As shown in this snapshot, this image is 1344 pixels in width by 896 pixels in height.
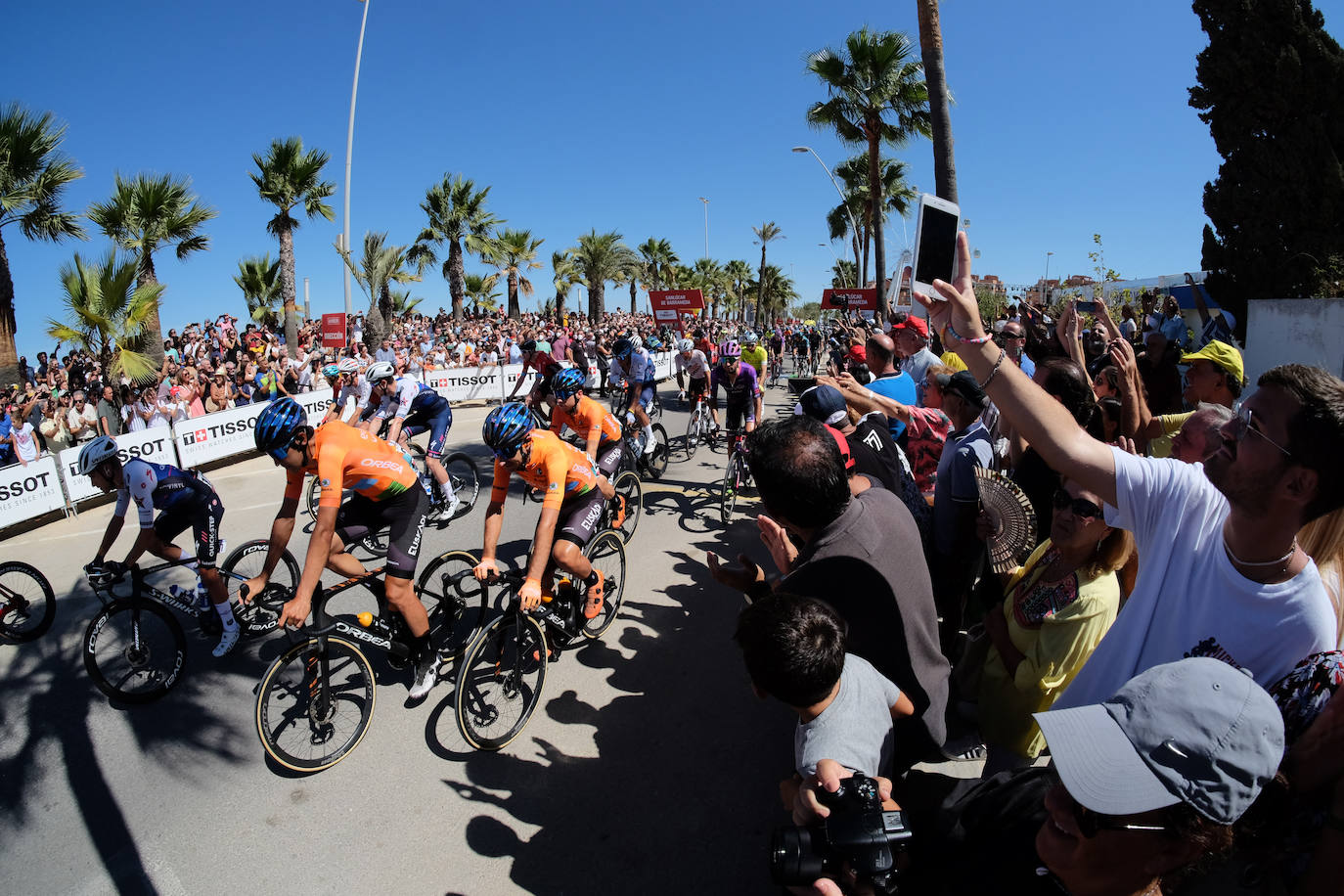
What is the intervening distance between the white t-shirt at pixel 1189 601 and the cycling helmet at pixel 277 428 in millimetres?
4211

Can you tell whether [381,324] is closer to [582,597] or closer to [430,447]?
[430,447]

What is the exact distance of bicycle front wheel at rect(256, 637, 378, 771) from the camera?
361 cm

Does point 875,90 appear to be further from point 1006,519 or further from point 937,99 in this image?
point 1006,519

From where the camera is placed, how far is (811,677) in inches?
68.2

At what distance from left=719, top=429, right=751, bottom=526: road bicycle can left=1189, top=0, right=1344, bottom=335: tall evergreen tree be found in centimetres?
1245

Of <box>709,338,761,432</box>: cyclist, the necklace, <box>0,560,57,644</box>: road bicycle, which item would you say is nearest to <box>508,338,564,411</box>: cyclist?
<box>709,338,761,432</box>: cyclist

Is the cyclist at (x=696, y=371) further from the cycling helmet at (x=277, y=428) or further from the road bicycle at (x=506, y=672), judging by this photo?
the cycling helmet at (x=277, y=428)

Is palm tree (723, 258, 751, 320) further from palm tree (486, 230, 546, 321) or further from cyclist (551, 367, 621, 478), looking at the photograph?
cyclist (551, 367, 621, 478)

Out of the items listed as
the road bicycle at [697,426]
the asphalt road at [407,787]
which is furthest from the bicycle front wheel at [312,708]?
the road bicycle at [697,426]

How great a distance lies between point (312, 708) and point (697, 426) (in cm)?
862

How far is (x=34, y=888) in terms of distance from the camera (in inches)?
116

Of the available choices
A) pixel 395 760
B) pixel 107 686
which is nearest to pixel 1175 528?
pixel 395 760

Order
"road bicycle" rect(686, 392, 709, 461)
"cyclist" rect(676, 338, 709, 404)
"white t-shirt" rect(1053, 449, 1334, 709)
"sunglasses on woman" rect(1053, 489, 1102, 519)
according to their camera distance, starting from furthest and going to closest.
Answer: "road bicycle" rect(686, 392, 709, 461)
"cyclist" rect(676, 338, 709, 404)
"sunglasses on woman" rect(1053, 489, 1102, 519)
"white t-shirt" rect(1053, 449, 1334, 709)

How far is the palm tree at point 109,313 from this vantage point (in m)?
9.51
